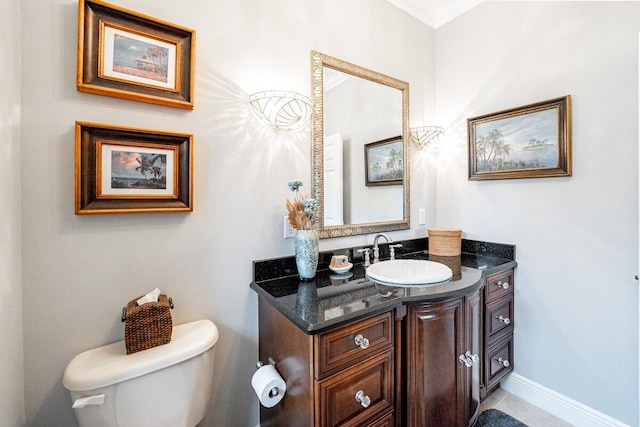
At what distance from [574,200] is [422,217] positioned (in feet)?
2.83

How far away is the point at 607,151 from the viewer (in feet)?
4.59

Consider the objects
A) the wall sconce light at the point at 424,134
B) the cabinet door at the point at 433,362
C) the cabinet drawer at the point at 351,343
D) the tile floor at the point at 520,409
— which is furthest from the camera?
the wall sconce light at the point at 424,134

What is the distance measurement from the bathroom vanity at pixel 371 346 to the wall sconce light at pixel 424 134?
98 centimetres

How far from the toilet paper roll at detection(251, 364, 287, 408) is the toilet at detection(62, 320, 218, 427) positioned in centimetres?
20

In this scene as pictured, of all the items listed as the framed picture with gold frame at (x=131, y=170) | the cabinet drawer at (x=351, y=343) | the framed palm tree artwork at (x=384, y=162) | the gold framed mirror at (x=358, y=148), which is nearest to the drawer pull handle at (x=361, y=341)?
the cabinet drawer at (x=351, y=343)

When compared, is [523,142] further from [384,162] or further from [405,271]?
[405,271]

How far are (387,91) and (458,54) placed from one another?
672 millimetres

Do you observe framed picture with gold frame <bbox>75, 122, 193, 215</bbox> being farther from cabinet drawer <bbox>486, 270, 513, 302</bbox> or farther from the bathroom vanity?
cabinet drawer <bbox>486, 270, 513, 302</bbox>

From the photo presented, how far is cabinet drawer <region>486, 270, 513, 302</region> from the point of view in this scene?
158 cm

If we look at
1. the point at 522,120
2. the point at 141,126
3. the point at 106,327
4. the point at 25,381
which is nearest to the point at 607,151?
the point at 522,120

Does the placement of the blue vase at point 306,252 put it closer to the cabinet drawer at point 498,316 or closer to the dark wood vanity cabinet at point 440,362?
the dark wood vanity cabinet at point 440,362

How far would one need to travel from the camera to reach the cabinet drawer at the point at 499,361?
1.60m

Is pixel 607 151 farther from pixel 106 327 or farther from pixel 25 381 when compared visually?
pixel 25 381

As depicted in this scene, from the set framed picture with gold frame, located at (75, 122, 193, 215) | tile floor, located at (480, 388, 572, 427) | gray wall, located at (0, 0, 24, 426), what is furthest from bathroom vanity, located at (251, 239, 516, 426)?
gray wall, located at (0, 0, 24, 426)
